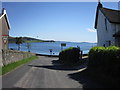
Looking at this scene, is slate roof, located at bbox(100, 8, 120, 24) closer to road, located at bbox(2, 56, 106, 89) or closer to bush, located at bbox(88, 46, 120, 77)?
road, located at bbox(2, 56, 106, 89)

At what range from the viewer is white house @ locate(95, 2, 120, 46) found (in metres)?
25.2

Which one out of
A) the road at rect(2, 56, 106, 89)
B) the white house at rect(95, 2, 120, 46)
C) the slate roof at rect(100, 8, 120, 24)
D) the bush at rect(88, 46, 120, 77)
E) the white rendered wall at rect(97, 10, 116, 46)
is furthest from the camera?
the slate roof at rect(100, 8, 120, 24)

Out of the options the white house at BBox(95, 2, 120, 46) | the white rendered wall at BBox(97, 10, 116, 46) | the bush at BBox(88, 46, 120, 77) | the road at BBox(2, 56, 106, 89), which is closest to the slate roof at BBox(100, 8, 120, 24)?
the white house at BBox(95, 2, 120, 46)

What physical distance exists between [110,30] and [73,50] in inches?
225

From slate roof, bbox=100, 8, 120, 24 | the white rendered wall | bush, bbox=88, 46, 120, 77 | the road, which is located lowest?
the road

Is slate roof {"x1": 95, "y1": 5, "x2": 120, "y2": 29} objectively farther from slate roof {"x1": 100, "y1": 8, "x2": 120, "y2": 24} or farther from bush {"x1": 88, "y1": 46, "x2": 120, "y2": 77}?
bush {"x1": 88, "y1": 46, "x2": 120, "y2": 77}

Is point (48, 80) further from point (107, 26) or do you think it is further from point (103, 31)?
point (103, 31)

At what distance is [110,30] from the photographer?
2588 cm

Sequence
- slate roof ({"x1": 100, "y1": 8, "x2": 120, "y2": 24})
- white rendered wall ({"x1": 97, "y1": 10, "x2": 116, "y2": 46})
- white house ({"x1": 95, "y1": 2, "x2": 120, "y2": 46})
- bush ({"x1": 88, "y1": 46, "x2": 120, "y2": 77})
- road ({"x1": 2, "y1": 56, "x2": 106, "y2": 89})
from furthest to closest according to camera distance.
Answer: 1. slate roof ({"x1": 100, "y1": 8, "x2": 120, "y2": 24})
2. white rendered wall ({"x1": 97, "y1": 10, "x2": 116, "y2": 46})
3. white house ({"x1": 95, "y1": 2, "x2": 120, "y2": 46})
4. road ({"x1": 2, "y1": 56, "x2": 106, "y2": 89})
5. bush ({"x1": 88, "y1": 46, "x2": 120, "y2": 77})

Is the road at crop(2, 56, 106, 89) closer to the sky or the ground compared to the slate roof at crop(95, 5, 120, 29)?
closer to the ground

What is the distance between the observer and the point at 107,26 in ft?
88.0

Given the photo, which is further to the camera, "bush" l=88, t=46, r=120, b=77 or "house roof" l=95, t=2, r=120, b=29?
"house roof" l=95, t=2, r=120, b=29

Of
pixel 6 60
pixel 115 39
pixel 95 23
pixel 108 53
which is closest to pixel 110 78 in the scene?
pixel 108 53

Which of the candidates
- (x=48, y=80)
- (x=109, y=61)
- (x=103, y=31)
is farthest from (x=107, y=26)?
(x=109, y=61)
